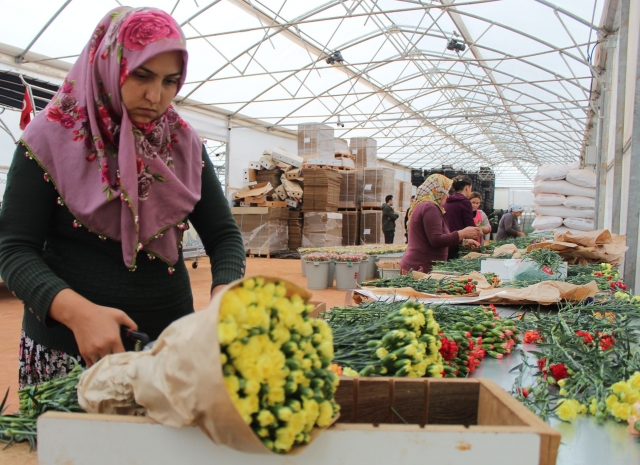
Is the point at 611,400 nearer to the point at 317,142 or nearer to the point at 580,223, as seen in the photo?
the point at 580,223

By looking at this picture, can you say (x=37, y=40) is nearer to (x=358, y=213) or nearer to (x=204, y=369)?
(x=358, y=213)

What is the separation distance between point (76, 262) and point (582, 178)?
30.8 feet

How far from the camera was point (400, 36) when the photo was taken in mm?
14477

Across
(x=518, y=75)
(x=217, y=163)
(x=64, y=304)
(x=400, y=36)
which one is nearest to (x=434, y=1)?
(x=400, y=36)

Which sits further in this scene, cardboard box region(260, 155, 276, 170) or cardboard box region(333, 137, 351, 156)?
cardboard box region(333, 137, 351, 156)

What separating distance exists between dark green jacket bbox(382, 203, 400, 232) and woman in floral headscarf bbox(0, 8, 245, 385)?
10.8 metres

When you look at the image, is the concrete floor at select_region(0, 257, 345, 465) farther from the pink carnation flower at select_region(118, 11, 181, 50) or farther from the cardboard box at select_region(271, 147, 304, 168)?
the cardboard box at select_region(271, 147, 304, 168)

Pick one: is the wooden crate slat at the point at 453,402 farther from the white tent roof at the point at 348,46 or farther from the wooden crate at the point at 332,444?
the white tent roof at the point at 348,46

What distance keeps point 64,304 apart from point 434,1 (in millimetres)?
12188

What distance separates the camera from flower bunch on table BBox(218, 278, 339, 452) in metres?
0.59

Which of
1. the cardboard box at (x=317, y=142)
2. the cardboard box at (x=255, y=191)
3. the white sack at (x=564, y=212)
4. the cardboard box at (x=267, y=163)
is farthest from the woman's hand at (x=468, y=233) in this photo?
the cardboard box at (x=317, y=142)

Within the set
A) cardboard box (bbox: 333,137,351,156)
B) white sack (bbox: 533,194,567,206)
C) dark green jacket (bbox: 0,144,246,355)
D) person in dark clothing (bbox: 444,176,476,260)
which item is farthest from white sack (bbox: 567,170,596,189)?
dark green jacket (bbox: 0,144,246,355)

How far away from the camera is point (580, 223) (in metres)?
9.12

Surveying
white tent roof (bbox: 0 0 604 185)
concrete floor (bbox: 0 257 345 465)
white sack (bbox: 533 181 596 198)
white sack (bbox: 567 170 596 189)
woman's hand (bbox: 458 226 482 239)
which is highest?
white tent roof (bbox: 0 0 604 185)
